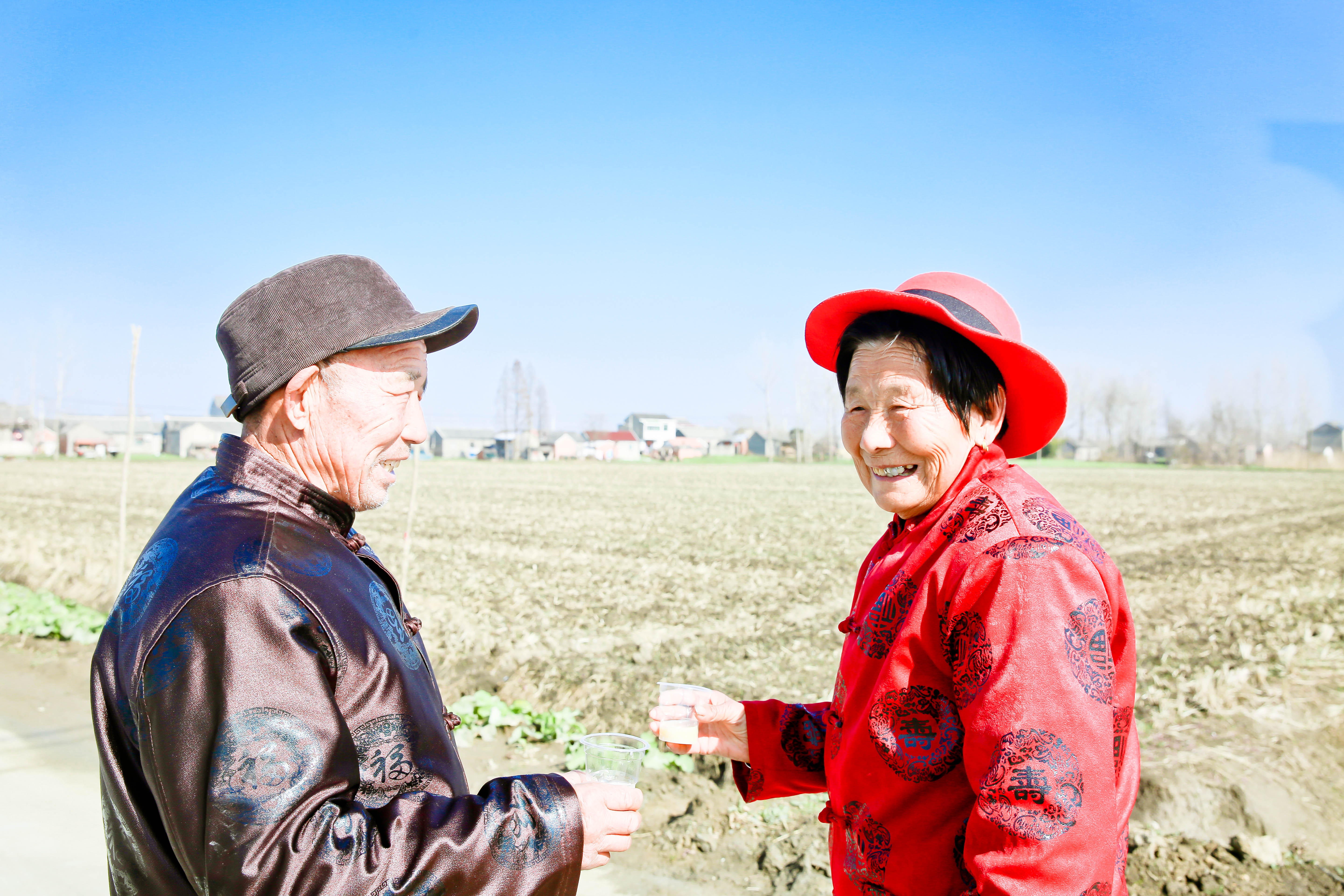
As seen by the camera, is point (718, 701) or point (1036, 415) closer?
point (1036, 415)

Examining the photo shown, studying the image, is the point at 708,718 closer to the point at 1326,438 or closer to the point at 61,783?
the point at 61,783

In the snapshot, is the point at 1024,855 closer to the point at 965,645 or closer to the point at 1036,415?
the point at 965,645

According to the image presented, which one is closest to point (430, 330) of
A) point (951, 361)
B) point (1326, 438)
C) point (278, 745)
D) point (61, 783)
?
point (278, 745)

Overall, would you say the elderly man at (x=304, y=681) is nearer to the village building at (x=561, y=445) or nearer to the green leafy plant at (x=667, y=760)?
the green leafy plant at (x=667, y=760)

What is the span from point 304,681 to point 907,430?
1345mm

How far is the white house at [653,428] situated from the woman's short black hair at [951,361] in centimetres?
11945

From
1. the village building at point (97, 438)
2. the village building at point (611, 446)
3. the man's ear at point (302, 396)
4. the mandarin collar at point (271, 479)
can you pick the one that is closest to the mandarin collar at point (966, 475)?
the mandarin collar at point (271, 479)

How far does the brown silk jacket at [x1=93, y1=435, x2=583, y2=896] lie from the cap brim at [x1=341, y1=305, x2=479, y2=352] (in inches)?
15.2

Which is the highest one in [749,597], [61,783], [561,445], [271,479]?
[561,445]

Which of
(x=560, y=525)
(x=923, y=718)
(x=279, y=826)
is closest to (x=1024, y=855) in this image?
(x=923, y=718)

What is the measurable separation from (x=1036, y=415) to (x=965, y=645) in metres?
0.68

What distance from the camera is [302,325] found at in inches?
72.9

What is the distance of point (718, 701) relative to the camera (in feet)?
7.75

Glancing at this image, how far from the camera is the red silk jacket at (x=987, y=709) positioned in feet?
4.81
